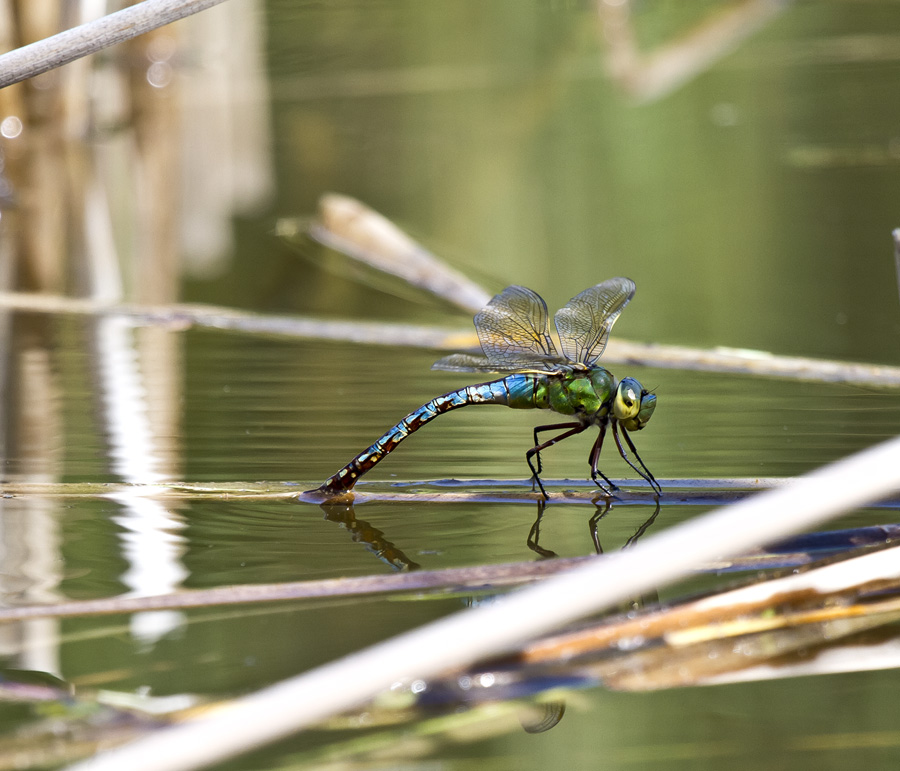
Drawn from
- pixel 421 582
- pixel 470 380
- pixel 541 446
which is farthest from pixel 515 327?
pixel 421 582


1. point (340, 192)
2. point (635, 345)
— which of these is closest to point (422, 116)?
point (340, 192)

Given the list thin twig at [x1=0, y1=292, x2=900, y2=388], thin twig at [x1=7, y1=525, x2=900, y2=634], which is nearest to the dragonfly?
thin twig at [x1=7, y1=525, x2=900, y2=634]

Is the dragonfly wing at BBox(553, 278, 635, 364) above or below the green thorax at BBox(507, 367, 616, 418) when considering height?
above

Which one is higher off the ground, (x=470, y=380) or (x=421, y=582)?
(x=470, y=380)

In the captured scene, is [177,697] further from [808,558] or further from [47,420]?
Result: [47,420]

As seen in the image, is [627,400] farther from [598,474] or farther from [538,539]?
[538,539]

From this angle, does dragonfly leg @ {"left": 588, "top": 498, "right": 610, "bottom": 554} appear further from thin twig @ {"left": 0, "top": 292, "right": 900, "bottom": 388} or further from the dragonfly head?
thin twig @ {"left": 0, "top": 292, "right": 900, "bottom": 388}
